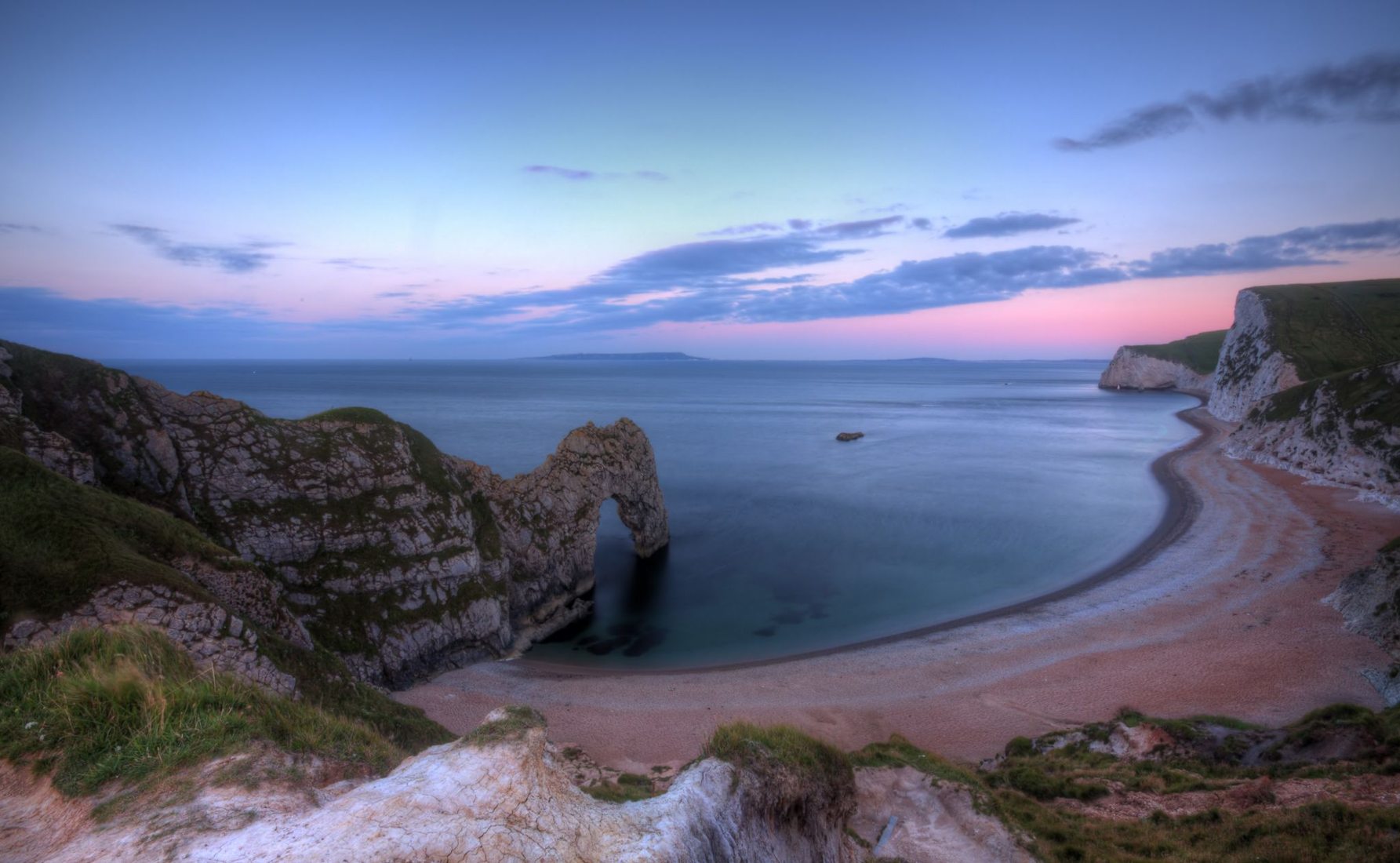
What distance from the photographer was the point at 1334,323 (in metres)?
76.3

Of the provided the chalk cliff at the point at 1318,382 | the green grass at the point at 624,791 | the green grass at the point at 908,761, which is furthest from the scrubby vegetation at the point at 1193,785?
the chalk cliff at the point at 1318,382

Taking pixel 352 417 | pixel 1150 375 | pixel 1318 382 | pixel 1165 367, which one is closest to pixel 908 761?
pixel 352 417

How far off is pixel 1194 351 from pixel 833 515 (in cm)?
14931

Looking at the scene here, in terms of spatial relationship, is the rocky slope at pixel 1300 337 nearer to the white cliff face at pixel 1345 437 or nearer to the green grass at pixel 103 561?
the white cliff face at pixel 1345 437

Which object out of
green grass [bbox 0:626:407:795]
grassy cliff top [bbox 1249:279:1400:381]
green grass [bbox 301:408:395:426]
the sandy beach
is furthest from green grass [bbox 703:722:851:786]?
grassy cliff top [bbox 1249:279:1400:381]

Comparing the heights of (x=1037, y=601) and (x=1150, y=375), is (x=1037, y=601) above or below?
below

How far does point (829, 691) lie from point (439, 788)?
18683 millimetres

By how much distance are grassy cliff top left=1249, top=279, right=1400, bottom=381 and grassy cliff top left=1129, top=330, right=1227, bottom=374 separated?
162 ft

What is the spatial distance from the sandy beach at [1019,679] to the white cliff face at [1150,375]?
5279 inches

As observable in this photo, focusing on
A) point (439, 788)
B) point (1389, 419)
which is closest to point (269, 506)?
point (439, 788)

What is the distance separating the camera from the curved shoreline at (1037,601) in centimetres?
2484

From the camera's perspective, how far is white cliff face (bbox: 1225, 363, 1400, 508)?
136 ft

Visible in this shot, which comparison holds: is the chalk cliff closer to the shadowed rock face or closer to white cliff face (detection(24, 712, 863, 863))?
white cliff face (detection(24, 712, 863, 863))

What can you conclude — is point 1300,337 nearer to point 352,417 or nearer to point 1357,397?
point 1357,397
